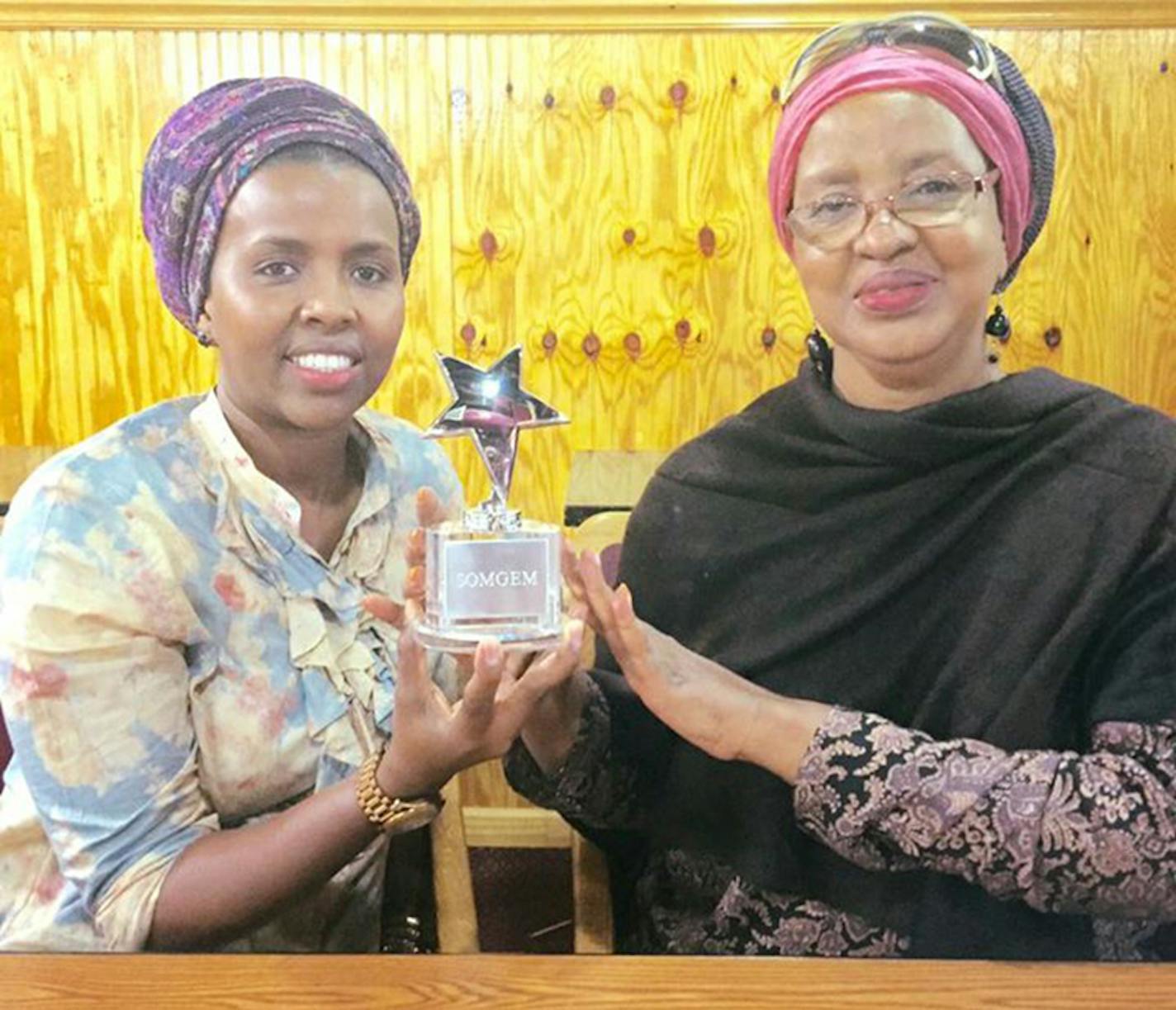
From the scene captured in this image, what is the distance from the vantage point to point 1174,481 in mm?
949

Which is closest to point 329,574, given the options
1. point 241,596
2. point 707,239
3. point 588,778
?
point 241,596

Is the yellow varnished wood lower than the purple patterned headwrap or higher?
higher

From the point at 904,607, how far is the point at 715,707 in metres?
0.17

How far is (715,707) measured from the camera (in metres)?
0.99

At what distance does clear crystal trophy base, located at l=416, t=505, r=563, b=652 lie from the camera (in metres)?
0.87

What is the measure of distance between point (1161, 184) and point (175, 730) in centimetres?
86

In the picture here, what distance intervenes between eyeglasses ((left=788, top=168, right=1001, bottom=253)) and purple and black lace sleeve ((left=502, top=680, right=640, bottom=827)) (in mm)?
417

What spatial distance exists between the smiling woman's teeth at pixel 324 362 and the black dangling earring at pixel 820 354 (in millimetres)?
360

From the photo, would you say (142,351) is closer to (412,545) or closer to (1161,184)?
(412,545)

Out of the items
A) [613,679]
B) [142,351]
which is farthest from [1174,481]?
[142,351]

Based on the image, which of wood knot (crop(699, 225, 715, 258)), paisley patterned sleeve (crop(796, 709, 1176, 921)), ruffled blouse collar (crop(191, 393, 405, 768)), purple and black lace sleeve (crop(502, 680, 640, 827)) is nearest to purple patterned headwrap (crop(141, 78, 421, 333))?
ruffled blouse collar (crop(191, 393, 405, 768))

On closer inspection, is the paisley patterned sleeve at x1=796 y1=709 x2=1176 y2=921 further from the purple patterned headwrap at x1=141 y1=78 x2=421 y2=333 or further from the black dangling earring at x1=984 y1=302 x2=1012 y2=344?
the purple patterned headwrap at x1=141 y1=78 x2=421 y2=333

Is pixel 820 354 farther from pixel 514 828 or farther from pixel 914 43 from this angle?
pixel 514 828

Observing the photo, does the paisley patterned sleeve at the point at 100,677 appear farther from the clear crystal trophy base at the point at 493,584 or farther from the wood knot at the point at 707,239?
the wood knot at the point at 707,239
